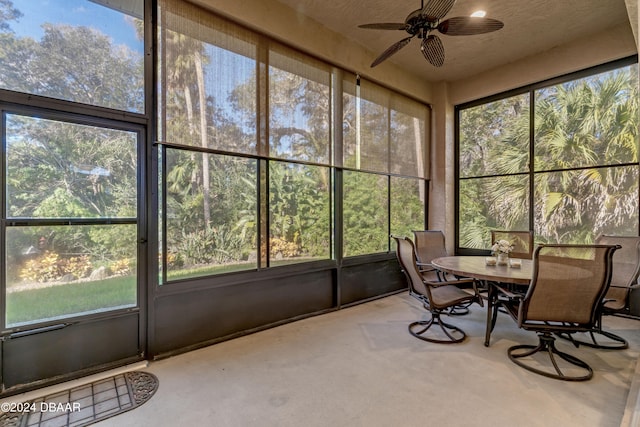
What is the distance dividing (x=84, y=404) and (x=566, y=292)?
3656 millimetres

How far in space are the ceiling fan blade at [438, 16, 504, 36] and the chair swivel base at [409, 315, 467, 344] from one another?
285 cm

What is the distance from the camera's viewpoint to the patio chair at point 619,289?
2912 mm

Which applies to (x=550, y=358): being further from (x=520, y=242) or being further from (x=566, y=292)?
(x=520, y=242)

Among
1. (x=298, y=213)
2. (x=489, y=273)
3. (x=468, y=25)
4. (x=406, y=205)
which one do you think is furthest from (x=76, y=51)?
(x=406, y=205)

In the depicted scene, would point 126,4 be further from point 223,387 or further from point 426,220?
point 426,220

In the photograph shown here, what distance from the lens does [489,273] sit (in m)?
2.88

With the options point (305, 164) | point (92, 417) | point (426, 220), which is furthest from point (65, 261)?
point (426, 220)

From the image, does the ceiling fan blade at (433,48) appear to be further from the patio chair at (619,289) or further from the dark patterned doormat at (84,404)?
the dark patterned doormat at (84,404)

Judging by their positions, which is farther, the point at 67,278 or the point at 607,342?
the point at 607,342

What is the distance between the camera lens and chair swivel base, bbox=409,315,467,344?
309cm

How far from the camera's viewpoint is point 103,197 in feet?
8.50

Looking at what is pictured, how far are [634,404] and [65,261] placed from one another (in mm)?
4245

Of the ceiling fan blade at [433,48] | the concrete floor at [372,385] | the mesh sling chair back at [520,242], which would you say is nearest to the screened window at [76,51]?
the concrete floor at [372,385]

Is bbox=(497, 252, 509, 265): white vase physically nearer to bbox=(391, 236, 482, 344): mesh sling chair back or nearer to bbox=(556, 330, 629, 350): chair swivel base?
bbox=(391, 236, 482, 344): mesh sling chair back
